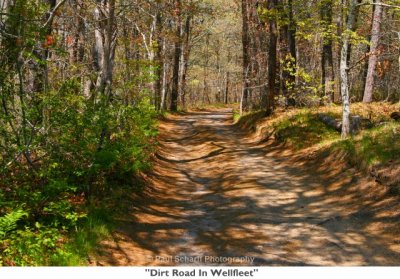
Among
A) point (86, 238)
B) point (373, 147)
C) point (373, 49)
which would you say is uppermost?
point (373, 49)

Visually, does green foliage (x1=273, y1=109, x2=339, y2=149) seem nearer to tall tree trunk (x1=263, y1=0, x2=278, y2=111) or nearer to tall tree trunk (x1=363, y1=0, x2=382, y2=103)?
tall tree trunk (x1=263, y1=0, x2=278, y2=111)

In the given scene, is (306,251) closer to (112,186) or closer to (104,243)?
(104,243)

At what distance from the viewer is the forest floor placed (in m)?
6.39

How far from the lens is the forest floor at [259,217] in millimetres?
6391

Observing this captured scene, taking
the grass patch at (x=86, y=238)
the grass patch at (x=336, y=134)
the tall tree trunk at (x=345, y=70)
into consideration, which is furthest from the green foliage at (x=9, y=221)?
the tall tree trunk at (x=345, y=70)

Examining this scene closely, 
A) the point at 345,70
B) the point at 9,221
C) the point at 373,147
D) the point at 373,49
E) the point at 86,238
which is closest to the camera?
the point at 9,221

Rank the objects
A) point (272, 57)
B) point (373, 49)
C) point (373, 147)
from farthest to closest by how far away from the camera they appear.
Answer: point (373, 49) → point (272, 57) → point (373, 147)

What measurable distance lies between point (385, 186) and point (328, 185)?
5.09ft

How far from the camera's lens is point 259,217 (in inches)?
322

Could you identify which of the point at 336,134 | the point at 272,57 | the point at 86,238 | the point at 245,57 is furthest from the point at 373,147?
the point at 245,57

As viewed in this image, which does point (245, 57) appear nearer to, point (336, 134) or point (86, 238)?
point (336, 134)

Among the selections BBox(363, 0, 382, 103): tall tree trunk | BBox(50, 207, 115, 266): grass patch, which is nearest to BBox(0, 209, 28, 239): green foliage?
BBox(50, 207, 115, 266): grass patch

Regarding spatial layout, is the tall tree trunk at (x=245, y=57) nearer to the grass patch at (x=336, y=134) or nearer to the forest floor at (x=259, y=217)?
the grass patch at (x=336, y=134)

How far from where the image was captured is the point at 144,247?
6.82m
